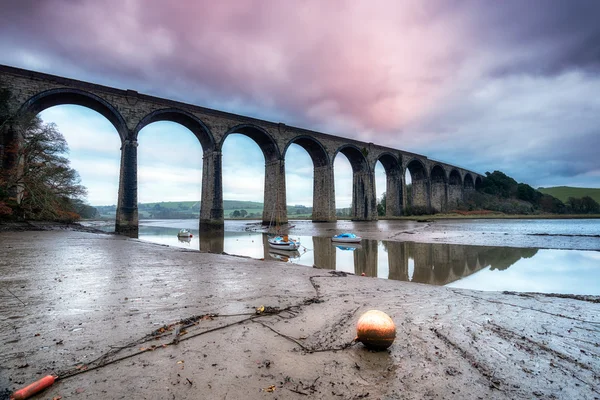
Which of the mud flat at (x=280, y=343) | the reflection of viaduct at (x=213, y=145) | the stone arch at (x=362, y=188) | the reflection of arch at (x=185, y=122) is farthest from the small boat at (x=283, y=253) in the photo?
the stone arch at (x=362, y=188)

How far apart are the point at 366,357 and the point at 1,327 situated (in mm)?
4240

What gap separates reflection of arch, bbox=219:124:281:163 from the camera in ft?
111

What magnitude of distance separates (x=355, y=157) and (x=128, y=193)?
114 ft

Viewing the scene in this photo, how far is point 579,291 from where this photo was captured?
6.94m

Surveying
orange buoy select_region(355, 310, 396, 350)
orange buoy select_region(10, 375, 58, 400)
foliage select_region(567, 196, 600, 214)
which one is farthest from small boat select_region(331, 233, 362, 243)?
foliage select_region(567, 196, 600, 214)

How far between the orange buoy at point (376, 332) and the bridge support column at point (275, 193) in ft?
103

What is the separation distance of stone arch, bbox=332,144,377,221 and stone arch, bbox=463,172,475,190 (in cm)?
4560

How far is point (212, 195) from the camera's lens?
98.4ft

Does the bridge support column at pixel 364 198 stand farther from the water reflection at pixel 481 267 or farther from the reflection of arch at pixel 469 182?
the reflection of arch at pixel 469 182

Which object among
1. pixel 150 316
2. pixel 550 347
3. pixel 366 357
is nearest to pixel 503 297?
pixel 550 347

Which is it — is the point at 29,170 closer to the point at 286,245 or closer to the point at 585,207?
the point at 286,245

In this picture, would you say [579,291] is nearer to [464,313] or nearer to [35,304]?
[464,313]

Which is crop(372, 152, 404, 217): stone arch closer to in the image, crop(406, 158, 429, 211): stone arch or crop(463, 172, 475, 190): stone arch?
crop(406, 158, 429, 211): stone arch

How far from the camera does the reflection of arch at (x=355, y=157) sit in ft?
149
